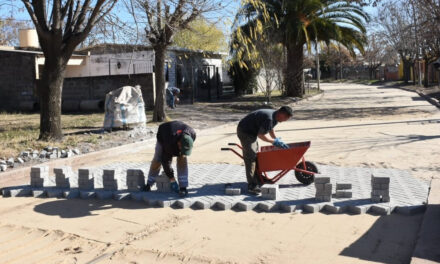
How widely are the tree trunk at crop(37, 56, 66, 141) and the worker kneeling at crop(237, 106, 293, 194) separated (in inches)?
245

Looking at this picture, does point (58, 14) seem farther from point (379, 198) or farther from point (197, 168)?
point (379, 198)

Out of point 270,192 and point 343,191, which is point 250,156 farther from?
point 343,191

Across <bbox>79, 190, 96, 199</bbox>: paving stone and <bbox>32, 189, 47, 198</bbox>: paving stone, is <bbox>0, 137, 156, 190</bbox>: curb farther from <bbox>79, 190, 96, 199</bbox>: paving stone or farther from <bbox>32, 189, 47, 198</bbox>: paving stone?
<bbox>79, 190, 96, 199</bbox>: paving stone

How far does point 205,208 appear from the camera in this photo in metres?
6.41

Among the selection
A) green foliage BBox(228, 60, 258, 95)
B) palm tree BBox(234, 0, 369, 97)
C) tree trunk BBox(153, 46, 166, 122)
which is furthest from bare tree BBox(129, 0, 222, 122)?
green foliage BBox(228, 60, 258, 95)

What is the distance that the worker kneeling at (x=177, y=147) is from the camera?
6.64 meters

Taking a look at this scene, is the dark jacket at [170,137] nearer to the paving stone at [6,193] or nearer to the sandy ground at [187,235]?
the sandy ground at [187,235]

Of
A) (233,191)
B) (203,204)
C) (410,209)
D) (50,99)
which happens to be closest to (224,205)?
(203,204)

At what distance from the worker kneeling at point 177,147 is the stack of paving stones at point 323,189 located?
1819 mm

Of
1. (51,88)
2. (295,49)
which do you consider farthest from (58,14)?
(295,49)

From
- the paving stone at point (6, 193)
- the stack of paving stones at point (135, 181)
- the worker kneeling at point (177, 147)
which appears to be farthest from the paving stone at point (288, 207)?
the paving stone at point (6, 193)

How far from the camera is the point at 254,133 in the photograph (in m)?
6.91

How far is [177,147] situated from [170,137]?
174mm

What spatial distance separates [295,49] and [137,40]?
18.0m
